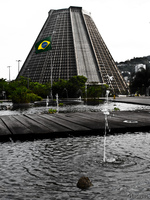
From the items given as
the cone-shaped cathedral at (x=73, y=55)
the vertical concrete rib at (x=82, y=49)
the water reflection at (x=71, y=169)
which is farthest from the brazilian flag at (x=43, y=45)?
the vertical concrete rib at (x=82, y=49)

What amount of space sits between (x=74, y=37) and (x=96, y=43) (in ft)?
37.3

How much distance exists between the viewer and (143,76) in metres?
103

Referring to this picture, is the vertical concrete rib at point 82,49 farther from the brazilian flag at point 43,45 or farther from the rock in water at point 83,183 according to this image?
the rock in water at point 83,183

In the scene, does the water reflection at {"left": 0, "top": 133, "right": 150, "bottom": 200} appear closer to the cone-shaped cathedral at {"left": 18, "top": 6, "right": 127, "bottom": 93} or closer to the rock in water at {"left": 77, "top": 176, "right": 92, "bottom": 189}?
the rock in water at {"left": 77, "top": 176, "right": 92, "bottom": 189}

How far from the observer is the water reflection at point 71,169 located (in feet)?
16.9

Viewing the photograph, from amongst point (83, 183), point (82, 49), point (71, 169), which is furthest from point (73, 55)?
point (83, 183)

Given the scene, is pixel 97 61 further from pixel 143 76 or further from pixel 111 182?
pixel 111 182

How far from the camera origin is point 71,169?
256 inches

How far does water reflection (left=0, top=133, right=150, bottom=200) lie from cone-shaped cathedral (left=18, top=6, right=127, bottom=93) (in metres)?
109

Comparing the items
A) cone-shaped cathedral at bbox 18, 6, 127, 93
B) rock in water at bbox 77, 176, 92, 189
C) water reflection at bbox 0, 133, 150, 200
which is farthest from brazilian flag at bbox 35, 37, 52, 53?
cone-shaped cathedral at bbox 18, 6, 127, 93

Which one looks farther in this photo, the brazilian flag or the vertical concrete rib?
the vertical concrete rib

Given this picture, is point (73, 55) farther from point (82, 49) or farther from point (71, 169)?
point (71, 169)

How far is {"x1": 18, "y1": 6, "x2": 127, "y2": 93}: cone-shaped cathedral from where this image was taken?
12349 cm

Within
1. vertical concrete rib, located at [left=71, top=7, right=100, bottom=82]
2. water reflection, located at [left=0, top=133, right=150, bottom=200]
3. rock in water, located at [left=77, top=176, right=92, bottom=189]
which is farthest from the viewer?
vertical concrete rib, located at [left=71, top=7, right=100, bottom=82]
